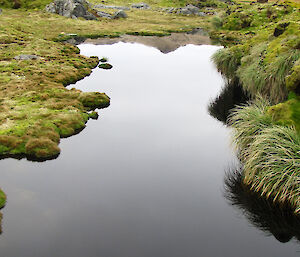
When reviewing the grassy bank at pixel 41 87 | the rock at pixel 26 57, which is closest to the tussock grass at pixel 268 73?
the grassy bank at pixel 41 87

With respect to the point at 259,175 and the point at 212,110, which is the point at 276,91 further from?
the point at 259,175

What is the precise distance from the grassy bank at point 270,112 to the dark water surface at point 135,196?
8.85 ft

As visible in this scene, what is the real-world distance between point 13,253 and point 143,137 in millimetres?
16662

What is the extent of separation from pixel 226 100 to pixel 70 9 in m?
95.0

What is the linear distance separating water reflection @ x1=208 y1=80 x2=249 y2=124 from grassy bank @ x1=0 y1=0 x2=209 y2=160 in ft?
46.7

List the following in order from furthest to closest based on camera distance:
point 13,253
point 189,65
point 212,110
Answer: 1. point 189,65
2. point 212,110
3. point 13,253

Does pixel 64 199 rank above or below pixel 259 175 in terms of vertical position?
below

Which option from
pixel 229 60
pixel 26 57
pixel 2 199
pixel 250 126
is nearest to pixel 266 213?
pixel 250 126

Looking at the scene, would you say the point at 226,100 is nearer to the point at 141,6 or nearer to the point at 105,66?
the point at 105,66

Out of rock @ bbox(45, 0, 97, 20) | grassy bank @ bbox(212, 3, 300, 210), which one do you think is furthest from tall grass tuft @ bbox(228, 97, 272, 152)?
rock @ bbox(45, 0, 97, 20)

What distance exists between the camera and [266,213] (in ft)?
62.1

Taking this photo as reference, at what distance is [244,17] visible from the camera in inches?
3730

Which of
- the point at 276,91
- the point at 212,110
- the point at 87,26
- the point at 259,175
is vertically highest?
the point at 276,91

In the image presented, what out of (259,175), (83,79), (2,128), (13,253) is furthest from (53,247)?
(83,79)
